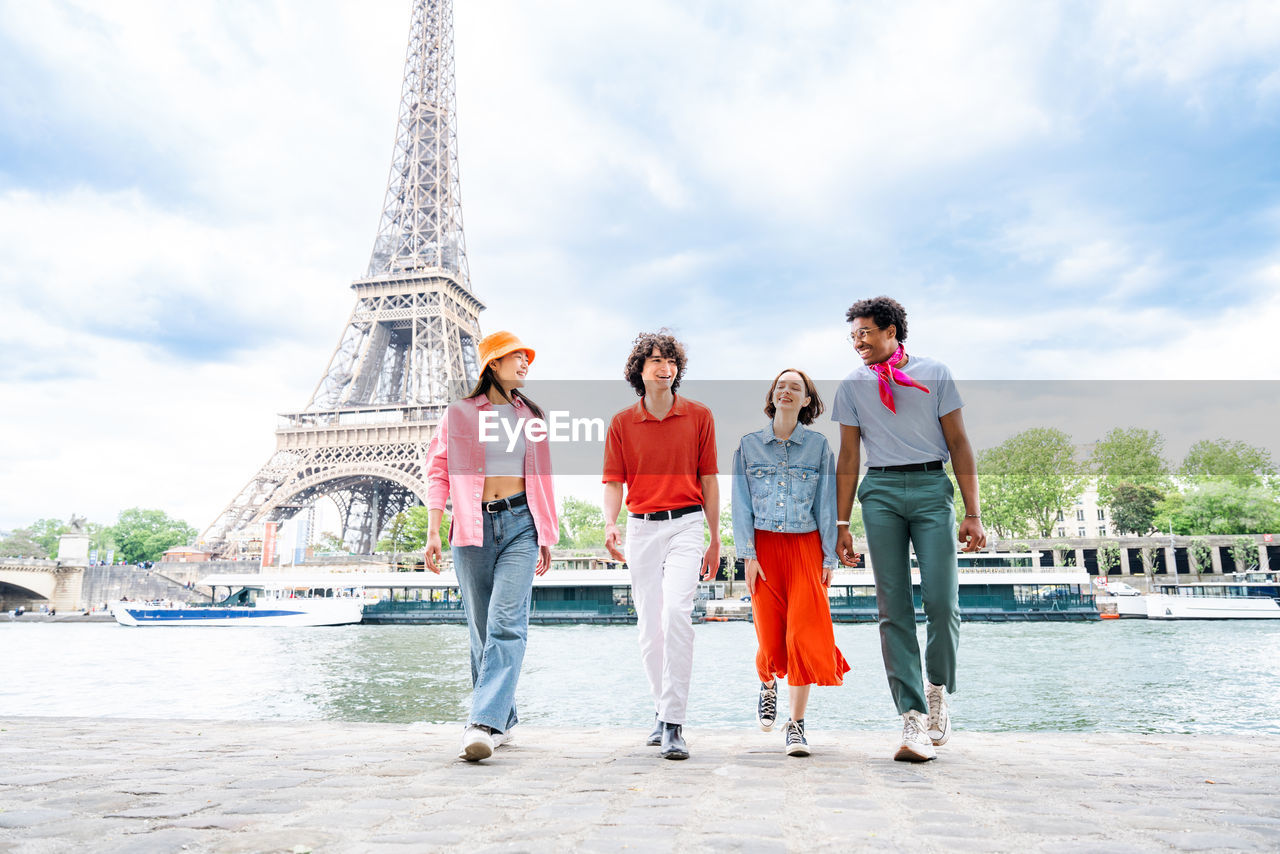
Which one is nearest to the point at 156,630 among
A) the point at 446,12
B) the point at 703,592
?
the point at 703,592

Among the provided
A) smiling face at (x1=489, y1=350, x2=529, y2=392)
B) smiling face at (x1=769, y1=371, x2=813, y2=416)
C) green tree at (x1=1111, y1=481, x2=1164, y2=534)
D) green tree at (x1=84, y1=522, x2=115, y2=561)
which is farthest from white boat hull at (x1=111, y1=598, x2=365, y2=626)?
green tree at (x1=1111, y1=481, x2=1164, y2=534)

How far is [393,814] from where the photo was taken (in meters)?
2.47

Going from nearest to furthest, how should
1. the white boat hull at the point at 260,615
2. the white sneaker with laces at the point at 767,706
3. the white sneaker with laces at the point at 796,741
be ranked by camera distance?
the white sneaker with laces at the point at 796,741 < the white sneaker with laces at the point at 767,706 < the white boat hull at the point at 260,615

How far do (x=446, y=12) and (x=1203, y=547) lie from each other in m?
62.8

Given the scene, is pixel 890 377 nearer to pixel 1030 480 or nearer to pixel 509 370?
pixel 509 370

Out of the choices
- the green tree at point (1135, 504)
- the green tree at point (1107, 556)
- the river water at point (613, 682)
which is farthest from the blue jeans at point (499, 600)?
the green tree at point (1135, 504)

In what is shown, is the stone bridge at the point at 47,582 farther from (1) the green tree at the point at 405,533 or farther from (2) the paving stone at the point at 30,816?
(2) the paving stone at the point at 30,816

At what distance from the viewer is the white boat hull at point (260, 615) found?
3453 cm

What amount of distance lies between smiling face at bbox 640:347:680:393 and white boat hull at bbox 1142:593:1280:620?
3798 cm

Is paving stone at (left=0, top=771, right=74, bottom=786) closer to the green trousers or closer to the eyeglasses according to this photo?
the green trousers

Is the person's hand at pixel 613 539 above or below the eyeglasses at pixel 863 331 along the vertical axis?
below

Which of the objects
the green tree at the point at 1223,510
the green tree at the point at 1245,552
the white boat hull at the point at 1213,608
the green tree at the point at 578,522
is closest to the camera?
the white boat hull at the point at 1213,608

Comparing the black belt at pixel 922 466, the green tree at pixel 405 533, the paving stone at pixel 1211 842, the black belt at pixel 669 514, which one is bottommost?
the paving stone at pixel 1211 842

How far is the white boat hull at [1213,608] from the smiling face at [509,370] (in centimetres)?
3844
